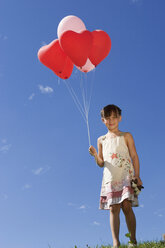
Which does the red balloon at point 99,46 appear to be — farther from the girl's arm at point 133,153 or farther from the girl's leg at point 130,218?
the girl's leg at point 130,218

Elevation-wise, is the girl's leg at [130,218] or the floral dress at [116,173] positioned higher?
the floral dress at [116,173]

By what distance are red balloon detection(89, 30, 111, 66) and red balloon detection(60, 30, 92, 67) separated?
17 cm

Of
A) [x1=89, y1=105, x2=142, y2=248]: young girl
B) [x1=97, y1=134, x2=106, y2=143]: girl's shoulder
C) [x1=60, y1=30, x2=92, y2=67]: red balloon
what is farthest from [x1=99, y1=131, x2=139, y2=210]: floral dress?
[x1=60, y1=30, x2=92, y2=67]: red balloon

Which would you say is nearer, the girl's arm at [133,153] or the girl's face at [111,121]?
the girl's arm at [133,153]

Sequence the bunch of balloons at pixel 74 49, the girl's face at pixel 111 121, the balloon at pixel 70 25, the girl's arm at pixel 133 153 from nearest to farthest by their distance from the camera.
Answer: the girl's arm at pixel 133 153
the girl's face at pixel 111 121
the bunch of balloons at pixel 74 49
the balloon at pixel 70 25

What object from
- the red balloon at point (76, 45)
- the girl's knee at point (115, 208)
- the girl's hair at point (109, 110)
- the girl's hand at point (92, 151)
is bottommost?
the girl's knee at point (115, 208)

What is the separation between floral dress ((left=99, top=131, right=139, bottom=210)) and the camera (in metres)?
4.17

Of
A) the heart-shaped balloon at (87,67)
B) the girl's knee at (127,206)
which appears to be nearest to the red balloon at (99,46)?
the heart-shaped balloon at (87,67)

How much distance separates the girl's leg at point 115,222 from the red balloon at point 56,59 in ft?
8.49

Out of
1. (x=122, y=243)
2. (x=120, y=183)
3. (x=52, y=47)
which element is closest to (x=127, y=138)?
(x=120, y=183)

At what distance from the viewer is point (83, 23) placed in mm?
5527

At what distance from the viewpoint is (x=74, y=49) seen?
482 centimetres

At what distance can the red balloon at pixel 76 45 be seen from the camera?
4820 millimetres

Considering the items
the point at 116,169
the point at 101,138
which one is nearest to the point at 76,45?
the point at 101,138
